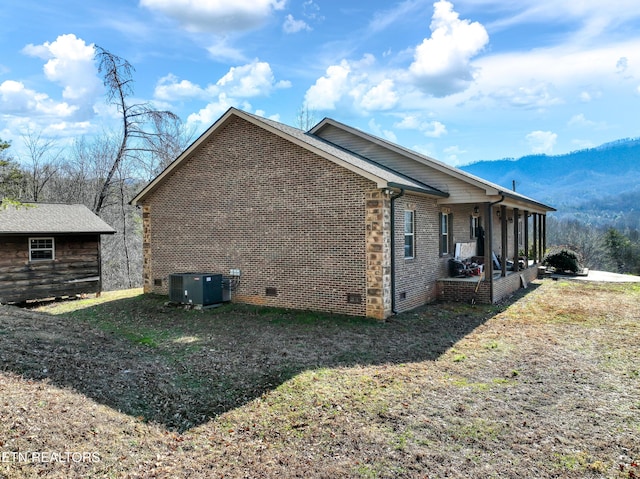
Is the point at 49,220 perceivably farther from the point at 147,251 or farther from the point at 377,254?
the point at 377,254

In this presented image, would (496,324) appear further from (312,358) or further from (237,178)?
(237,178)

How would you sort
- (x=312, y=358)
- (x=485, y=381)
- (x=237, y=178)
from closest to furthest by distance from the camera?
(x=485, y=381)
(x=312, y=358)
(x=237, y=178)

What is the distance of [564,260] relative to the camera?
22609 millimetres

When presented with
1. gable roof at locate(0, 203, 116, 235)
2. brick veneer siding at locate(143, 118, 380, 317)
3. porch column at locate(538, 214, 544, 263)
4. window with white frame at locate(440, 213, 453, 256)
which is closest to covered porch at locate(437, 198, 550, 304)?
window with white frame at locate(440, 213, 453, 256)

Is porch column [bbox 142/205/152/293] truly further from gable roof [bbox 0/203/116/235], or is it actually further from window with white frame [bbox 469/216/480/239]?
window with white frame [bbox 469/216/480/239]

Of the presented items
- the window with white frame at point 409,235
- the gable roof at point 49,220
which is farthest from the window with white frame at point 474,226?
the gable roof at point 49,220

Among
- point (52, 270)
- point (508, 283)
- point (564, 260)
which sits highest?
point (52, 270)

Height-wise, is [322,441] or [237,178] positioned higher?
[237,178]

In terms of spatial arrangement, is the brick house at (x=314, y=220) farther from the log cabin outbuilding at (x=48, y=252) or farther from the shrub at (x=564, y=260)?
the shrub at (x=564, y=260)

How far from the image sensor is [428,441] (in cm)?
506

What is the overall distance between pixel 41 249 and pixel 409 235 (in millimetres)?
12117

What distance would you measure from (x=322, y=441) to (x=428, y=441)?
1.17 m

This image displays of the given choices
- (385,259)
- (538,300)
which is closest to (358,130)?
(385,259)

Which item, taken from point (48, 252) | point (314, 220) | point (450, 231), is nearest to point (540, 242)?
point (450, 231)
